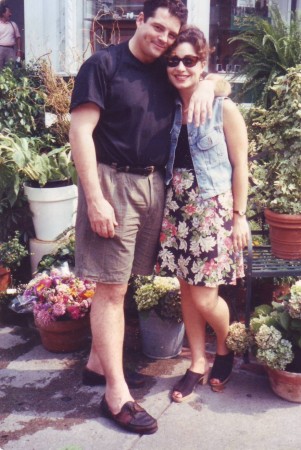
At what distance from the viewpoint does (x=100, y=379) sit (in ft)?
10.3

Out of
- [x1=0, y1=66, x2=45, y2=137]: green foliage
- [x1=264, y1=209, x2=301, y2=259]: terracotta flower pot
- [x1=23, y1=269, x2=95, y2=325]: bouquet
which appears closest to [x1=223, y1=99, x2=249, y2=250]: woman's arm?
[x1=264, y1=209, x2=301, y2=259]: terracotta flower pot

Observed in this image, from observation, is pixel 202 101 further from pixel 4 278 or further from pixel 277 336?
pixel 4 278

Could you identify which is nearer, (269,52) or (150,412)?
(150,412)

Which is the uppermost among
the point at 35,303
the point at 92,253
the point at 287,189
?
the point at 287,189

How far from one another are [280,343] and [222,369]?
40cm

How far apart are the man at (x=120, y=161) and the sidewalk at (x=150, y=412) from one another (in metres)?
0.13

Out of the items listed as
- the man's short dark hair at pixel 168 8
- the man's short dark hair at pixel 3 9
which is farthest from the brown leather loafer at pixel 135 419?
the man's short dark hair at pixel 3 9

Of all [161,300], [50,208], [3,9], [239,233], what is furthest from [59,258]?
[3,9]

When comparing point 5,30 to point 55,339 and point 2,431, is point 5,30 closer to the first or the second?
point 55,339

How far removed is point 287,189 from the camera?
10.8 ft

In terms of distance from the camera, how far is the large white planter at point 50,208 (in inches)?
175

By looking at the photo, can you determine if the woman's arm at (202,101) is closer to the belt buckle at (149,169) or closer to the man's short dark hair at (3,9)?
the belt buckle at (149,169)

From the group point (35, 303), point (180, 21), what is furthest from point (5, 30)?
point (180, 21)

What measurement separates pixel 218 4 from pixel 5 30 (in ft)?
9.58
